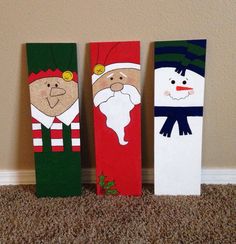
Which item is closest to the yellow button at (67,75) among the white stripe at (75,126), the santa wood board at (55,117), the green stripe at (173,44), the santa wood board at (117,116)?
the santa wood board at (55,117)

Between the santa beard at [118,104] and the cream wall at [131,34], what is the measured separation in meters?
0.08

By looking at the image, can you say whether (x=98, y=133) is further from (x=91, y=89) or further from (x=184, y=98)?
(x=184, y=98)

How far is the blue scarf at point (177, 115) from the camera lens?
54.3 inches

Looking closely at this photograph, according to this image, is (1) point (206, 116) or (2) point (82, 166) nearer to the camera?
(1) point (206, 116)

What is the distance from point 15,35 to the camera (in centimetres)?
137

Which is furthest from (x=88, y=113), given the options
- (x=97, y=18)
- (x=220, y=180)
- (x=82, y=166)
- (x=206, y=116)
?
(x=220, y=180)

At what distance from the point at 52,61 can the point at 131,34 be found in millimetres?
379

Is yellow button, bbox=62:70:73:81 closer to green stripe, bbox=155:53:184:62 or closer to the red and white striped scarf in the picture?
the red and white striped scarf

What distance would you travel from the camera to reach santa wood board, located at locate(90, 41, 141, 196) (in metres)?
1.35

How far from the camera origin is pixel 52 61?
1369 mm

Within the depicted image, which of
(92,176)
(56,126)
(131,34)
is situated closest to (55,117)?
(56,126)

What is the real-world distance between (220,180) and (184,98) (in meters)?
0.49

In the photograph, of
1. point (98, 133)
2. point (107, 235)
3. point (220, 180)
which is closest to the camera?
point (107, 235)

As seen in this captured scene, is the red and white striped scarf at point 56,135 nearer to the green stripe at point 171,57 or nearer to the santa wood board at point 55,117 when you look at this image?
the santa wood board at point 55,117
